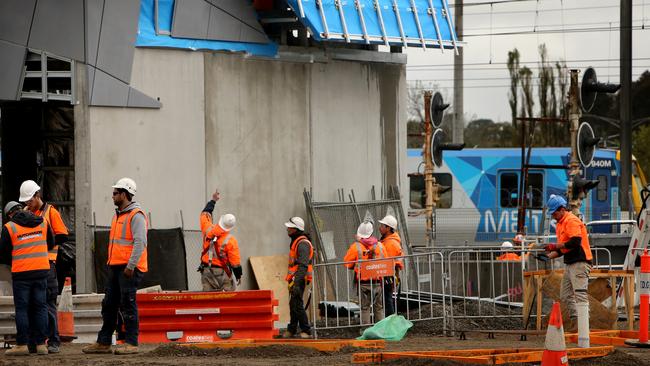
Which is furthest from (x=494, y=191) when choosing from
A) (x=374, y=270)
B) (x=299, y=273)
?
(x=299, y=273)

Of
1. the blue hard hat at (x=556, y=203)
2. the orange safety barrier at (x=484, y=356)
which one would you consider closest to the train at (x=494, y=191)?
the blue hard hat at (x=556, y=203)

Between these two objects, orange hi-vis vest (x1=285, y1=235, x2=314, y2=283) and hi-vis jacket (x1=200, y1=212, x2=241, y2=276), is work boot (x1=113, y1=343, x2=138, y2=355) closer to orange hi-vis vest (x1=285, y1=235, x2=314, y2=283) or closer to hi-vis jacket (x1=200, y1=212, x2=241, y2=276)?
orange hi-vis vest (x1=285, y1=235, x2=314, y2=283)

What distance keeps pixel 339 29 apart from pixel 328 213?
3487 millimetres

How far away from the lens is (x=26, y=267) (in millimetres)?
14555

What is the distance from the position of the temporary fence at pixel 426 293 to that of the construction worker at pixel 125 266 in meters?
3.87

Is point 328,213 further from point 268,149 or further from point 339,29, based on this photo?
point 339,29

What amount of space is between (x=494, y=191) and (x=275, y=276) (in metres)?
20.0

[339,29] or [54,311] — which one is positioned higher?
[339,29]

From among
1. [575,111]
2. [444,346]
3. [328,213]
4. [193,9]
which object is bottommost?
[444,346]

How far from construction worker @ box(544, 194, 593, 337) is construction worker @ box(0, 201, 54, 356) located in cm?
674

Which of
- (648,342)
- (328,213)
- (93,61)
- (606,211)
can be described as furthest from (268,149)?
(606,211)

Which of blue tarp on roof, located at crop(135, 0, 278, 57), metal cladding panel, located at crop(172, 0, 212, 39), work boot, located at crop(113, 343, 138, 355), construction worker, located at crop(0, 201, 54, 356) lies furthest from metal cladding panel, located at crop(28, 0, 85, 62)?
work boot, located at crop(113, 343, 138, 355)

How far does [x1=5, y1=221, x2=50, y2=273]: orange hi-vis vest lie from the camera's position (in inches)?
573

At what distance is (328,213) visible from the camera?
2302cm
